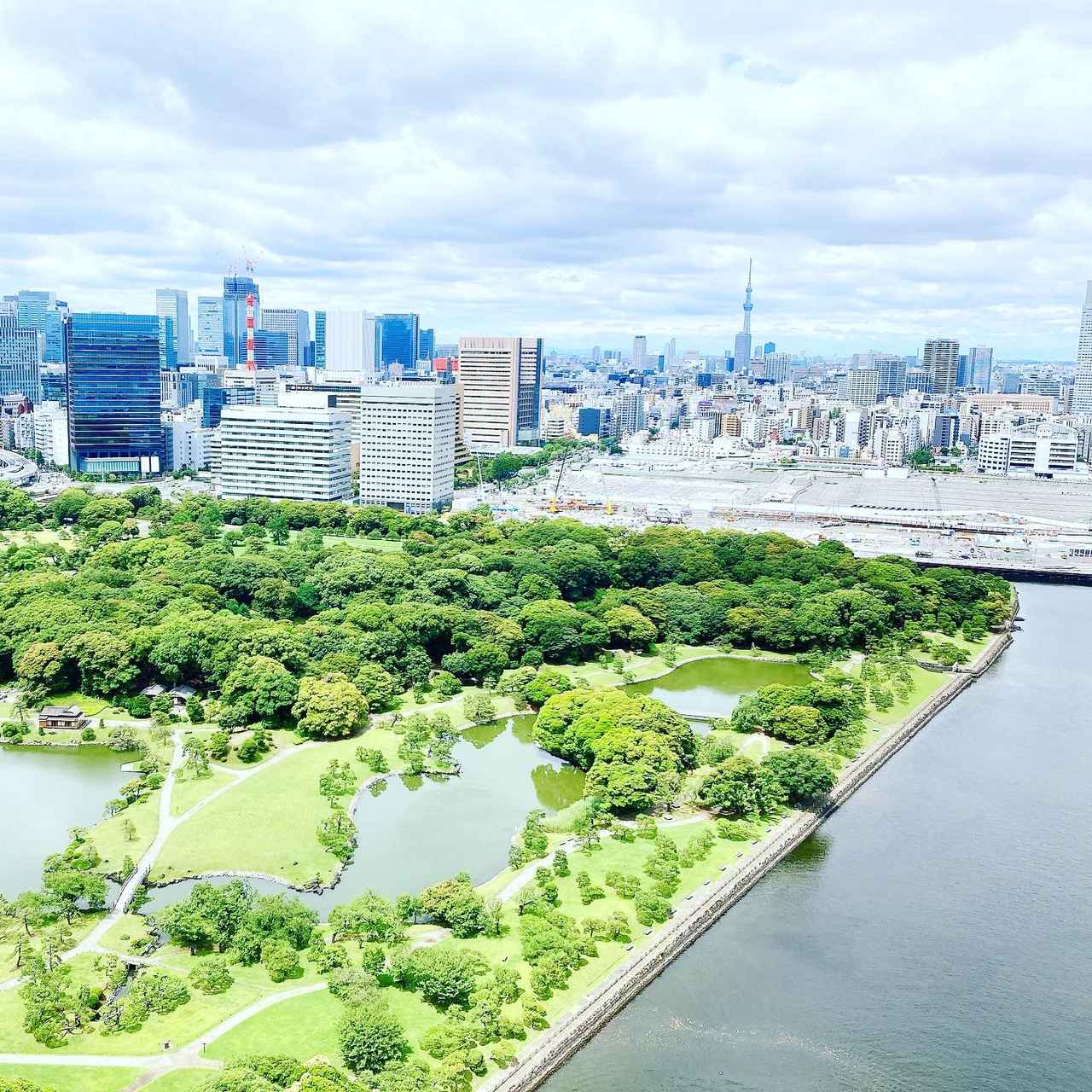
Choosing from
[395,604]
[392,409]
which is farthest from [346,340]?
[395,604]

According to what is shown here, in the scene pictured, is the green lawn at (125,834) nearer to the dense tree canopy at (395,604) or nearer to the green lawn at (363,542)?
the dense tree canopy at (395,604)

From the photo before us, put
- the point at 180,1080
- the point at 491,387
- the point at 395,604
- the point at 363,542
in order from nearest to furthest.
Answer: the point at 180,1080 < the point at 395,604 < the point at 363,542 < the point at 491,387

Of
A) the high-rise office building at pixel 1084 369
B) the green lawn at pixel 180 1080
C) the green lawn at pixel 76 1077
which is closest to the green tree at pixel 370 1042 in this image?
the green lawn at pixel 180 1080

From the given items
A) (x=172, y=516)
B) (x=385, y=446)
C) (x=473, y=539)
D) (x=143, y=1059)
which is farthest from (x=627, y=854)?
(x=385, y=446)

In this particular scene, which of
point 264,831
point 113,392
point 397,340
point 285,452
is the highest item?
point 397,340

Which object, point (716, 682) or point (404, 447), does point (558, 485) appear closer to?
point (404, 447)

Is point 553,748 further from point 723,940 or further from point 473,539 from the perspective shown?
point 473,539

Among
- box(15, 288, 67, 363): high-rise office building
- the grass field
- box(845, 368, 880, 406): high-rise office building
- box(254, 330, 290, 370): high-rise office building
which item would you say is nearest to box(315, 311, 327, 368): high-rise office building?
box(254, 330, 290, 370): high-rise office building
